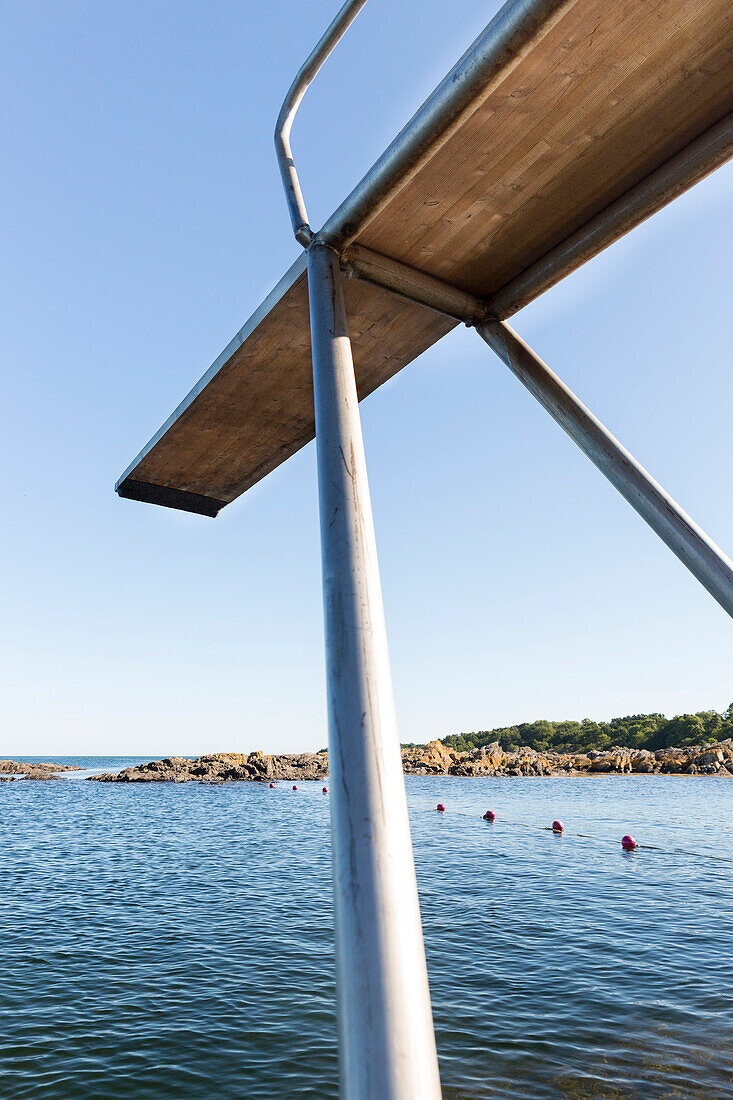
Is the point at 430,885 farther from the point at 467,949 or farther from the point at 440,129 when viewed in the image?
the point at 440,129

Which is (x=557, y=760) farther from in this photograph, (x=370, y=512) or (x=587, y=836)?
(x=370, y=512)

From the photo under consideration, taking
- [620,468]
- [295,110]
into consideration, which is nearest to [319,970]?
[620,468]

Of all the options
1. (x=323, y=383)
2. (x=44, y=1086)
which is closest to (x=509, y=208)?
(x=323, y=383)

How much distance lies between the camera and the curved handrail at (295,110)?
3242 millimetres

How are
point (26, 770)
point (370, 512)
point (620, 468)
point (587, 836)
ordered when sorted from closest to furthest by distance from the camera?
point (370, 512), point (620, 468), point (587, 836), point (26, 770)

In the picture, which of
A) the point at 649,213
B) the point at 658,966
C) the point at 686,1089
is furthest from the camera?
the point at 658,966

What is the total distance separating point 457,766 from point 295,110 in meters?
76.2

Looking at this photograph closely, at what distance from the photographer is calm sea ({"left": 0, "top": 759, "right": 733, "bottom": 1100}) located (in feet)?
19.7

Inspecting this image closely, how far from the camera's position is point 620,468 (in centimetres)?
315

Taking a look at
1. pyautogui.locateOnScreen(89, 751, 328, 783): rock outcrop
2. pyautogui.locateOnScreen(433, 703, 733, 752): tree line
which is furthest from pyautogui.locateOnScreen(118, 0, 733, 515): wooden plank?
pyautogui.locateOnScreen(433, 703, 733, 752): tree line

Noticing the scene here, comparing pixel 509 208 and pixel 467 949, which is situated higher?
pixel 509 208

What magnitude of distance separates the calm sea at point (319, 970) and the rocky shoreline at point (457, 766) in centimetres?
4444

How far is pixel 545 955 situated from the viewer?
31.0 feet

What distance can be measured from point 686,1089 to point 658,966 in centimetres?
376
